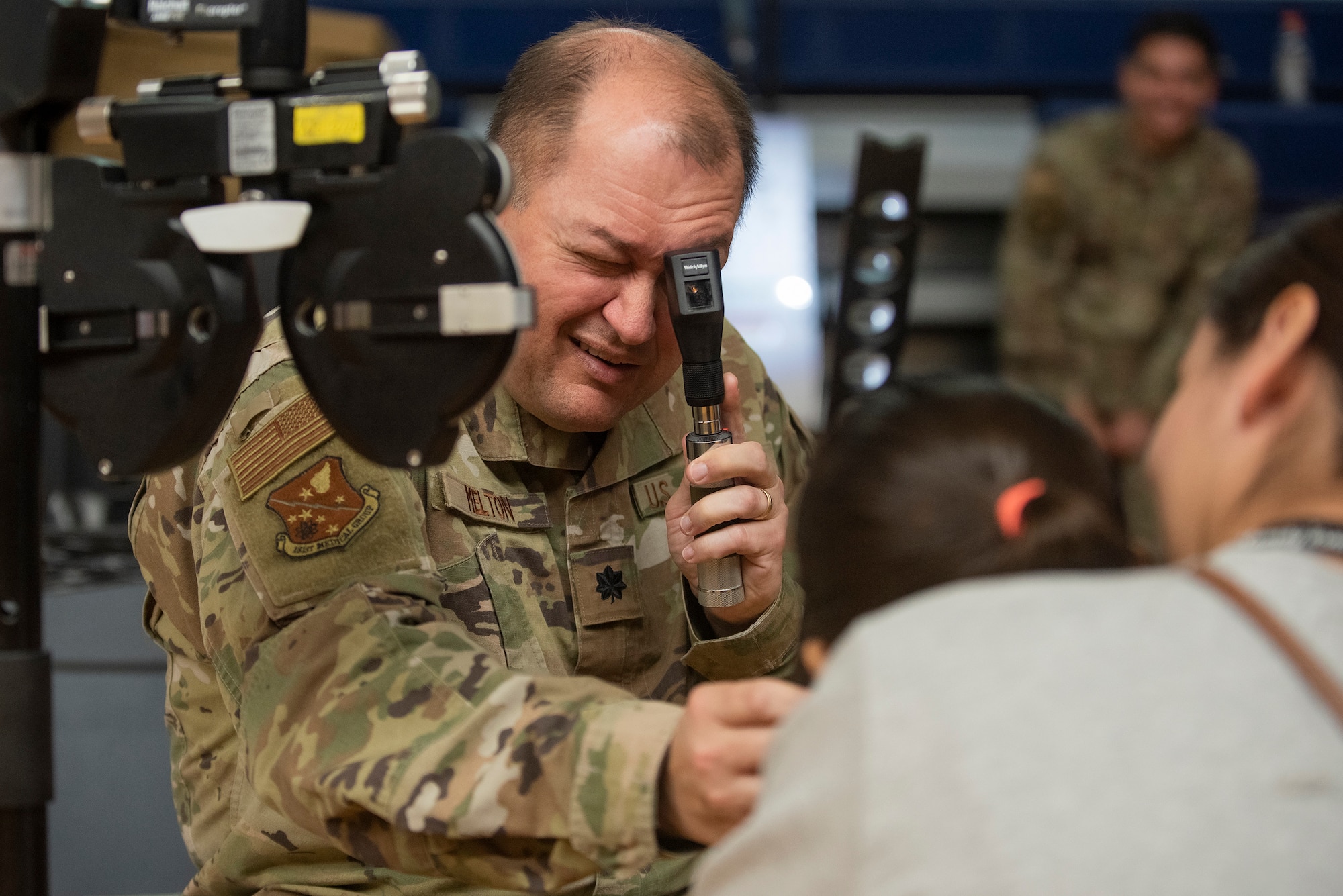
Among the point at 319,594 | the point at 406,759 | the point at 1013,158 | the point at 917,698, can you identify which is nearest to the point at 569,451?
the point at 319,594

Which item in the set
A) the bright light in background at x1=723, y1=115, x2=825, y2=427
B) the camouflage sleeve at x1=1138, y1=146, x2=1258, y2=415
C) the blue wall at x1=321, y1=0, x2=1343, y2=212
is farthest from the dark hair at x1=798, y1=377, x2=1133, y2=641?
the blue wall at x1=321, y1=0, x2=1343, y2=212

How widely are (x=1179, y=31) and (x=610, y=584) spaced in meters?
2.93

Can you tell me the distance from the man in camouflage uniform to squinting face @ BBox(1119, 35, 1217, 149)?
2562 mm

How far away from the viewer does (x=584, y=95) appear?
135 centimetres

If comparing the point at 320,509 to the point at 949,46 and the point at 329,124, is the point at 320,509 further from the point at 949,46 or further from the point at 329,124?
the point at 949,46

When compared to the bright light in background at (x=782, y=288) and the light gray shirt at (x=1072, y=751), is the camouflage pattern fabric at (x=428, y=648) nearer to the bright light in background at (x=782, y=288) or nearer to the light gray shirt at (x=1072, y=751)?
the light gray shirt at (x=1072, y=751)

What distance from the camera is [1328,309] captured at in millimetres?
821

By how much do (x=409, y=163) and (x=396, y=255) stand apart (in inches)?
2.4

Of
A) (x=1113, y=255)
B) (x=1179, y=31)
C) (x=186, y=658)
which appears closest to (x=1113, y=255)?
(x=1113, y=255)

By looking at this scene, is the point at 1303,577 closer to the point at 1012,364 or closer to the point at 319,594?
the point at 319,594

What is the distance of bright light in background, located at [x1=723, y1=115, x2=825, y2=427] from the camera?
3688 millimetres

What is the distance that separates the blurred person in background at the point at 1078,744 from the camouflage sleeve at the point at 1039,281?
3.09m

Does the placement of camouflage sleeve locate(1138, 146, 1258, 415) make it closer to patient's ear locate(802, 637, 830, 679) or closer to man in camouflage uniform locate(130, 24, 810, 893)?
man in camouflage uniform locate(130, 24, 810, 893)

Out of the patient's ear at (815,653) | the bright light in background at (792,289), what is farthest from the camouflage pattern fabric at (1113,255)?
the patient's ear at (815,653)
